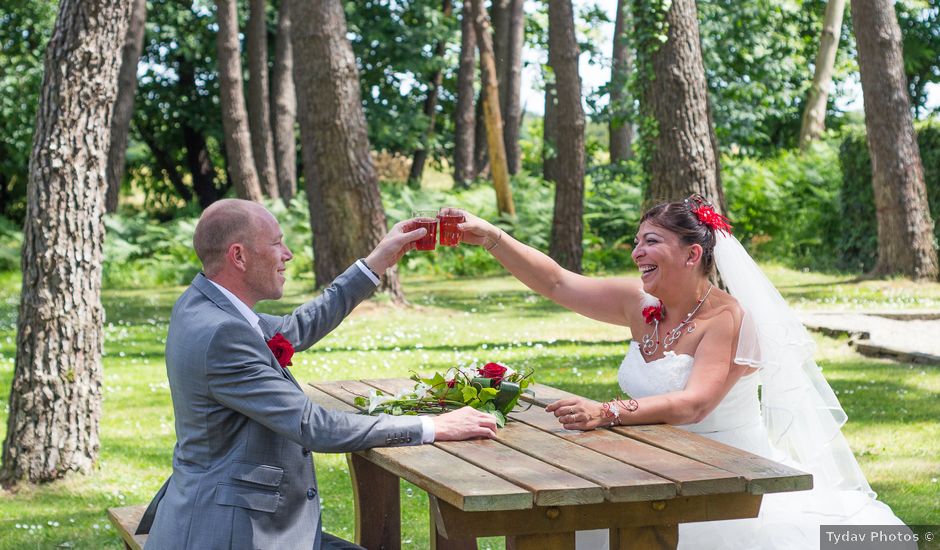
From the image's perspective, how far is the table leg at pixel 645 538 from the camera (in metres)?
3.46

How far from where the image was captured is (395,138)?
29.4 meters

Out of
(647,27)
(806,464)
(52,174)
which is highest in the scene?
(647,27)

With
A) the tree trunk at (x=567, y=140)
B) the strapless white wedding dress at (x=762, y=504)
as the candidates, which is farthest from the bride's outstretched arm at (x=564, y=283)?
the tree trunk at (x=567, y=140)

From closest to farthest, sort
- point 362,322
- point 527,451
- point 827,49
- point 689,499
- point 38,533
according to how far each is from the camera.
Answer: point 689,499
point 527,451
point 38,533
point 362,322
point 827,49

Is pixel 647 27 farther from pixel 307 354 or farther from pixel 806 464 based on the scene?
pixel 806 464

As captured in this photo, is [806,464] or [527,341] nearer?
[806,464]

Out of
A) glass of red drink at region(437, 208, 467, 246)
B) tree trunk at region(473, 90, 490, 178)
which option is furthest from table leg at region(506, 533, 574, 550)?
tree trunk at region(473, 90, 490, 178)

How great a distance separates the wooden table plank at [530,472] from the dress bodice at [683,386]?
112 cm

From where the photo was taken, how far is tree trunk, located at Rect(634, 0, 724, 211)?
11.7 m

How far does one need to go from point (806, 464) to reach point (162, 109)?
2845cm

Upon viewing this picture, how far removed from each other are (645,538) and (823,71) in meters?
24.1

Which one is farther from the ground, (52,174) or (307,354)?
(52,174)

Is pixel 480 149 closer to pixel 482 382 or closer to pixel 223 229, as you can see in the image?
pixel 482 382

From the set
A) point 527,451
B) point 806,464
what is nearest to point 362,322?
point 806,464
